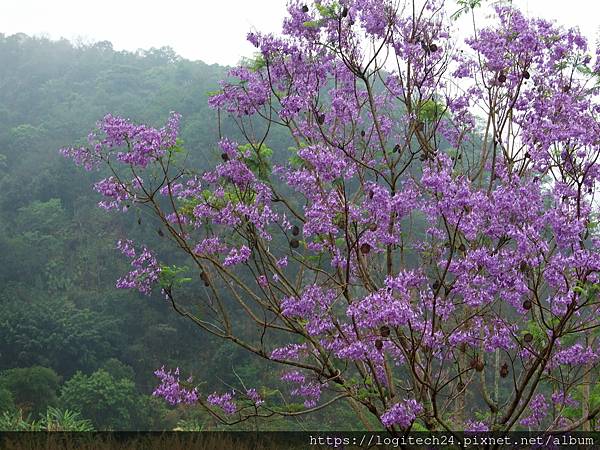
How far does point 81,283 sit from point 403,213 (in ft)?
135

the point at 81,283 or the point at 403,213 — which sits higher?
the point at 81,283

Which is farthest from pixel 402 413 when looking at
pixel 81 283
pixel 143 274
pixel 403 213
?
pixel 81 283

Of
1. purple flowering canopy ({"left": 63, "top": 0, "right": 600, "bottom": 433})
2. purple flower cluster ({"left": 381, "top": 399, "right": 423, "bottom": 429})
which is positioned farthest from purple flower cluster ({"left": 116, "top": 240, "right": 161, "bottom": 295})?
purple flower cluster ({"left": 381, "top": 399, "right": 423, "bottom": 429})

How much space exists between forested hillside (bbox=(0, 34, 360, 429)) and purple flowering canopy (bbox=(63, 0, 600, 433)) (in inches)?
337

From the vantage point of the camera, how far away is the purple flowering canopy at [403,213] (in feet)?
17.8

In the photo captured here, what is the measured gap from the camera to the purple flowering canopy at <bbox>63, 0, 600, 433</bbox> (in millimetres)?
5438

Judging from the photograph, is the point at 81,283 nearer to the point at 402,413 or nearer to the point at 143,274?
the point at 143,274

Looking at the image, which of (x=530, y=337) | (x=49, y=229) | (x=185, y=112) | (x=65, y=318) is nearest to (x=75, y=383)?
(x=65, y=318)

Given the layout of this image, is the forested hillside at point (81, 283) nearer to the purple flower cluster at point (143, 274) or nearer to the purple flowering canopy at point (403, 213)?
the purple flower cluster at point (143, 274)

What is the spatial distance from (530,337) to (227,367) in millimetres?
33222

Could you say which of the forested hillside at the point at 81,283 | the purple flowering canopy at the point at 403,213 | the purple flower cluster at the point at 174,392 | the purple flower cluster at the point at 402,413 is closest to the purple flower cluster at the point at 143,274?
the purple flowering canopy at the point at 403,213

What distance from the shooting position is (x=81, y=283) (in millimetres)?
44219

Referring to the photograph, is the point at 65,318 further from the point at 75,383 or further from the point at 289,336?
the point at 289,336

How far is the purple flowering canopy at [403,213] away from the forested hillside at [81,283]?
28.1ft
